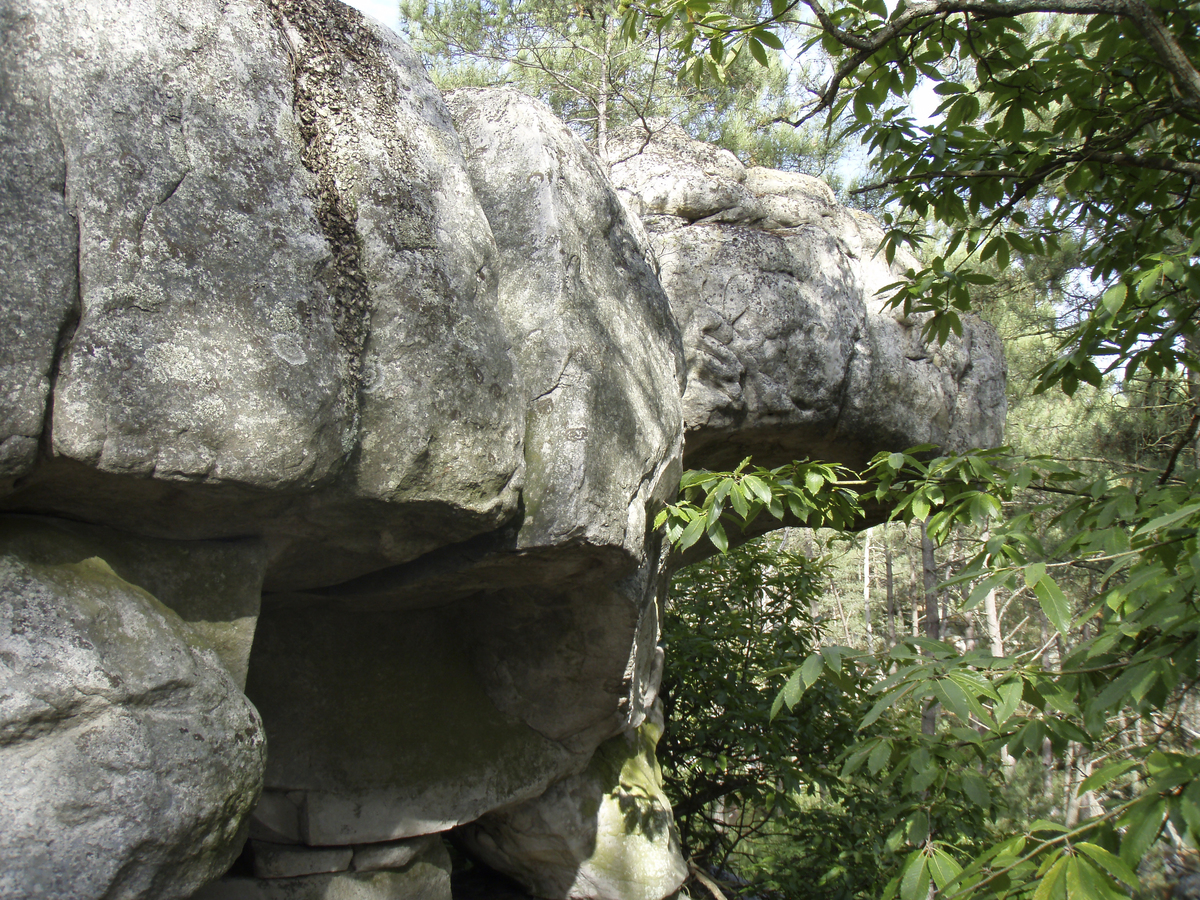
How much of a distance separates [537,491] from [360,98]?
1.23 m

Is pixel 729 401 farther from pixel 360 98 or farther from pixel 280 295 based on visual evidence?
pixel 280 295

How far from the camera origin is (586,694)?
148 inches

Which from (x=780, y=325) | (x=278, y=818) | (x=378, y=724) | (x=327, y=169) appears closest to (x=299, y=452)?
(x=327, y=169)

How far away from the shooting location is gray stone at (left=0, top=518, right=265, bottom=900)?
1.67 metres

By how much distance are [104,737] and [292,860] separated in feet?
5.81

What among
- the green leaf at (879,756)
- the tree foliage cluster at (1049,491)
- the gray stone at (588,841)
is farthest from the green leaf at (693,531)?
the gray stone at (588,841)

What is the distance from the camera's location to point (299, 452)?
201 cm

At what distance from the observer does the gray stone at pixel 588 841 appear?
4.21 metres

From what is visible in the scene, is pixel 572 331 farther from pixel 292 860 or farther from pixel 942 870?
pixel 292 860

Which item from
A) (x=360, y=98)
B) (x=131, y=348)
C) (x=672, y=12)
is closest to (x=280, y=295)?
(x=131, y=348)

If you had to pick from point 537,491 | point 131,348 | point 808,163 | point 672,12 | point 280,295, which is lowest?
point 537,491

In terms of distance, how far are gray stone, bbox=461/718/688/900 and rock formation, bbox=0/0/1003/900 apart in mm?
63

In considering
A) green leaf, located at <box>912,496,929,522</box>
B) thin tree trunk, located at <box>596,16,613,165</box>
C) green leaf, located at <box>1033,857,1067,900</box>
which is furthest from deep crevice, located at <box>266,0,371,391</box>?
thin tree trunk, located at <box>596,16,613,165</box>

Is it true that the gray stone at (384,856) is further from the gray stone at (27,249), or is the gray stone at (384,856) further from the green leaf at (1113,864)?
the green leaf at (1113,864)
